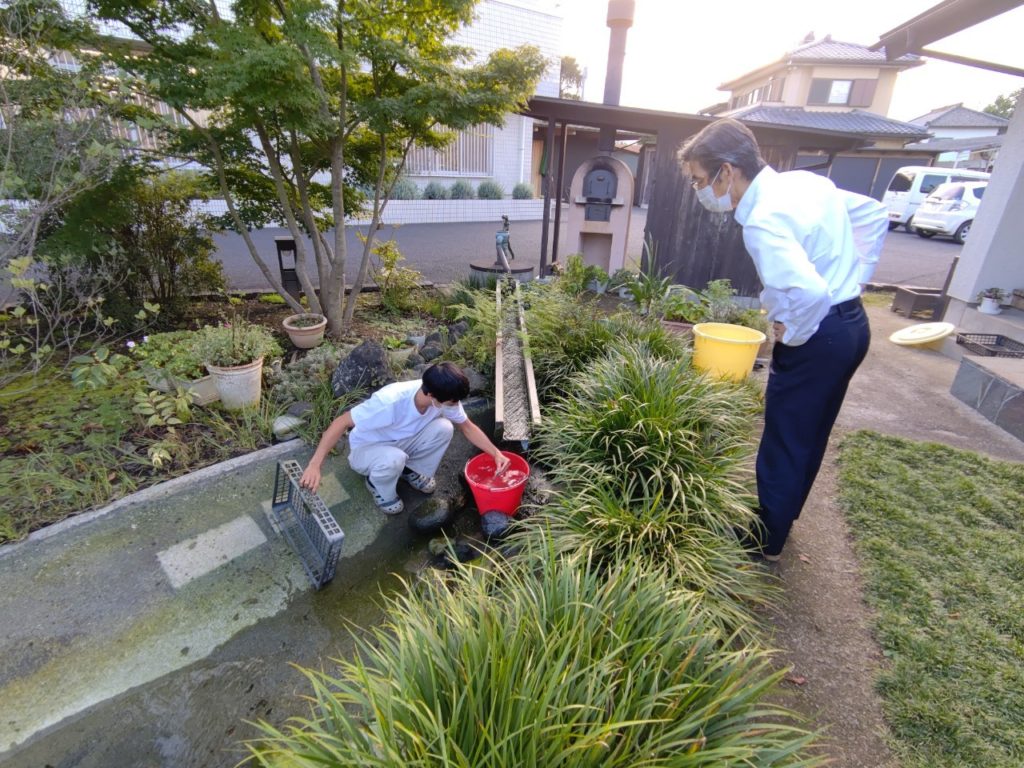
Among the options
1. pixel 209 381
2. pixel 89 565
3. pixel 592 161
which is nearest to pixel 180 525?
pixel 89 565

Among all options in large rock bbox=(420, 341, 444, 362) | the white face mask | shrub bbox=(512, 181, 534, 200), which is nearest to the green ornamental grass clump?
the white face mask

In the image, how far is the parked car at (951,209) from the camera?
1352cm

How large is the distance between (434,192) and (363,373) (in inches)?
446

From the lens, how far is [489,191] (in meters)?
14.4

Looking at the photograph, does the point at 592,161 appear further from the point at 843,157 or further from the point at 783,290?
the point at 843,157

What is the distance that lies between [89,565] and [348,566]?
3.72 feet

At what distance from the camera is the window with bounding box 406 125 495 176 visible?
13854 millimetres

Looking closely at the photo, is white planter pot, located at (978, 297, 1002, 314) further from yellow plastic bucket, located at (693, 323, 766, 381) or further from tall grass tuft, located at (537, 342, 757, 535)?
tall grass tuft, located at (537, 342, 757, 535)

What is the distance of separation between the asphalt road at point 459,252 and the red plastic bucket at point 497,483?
4580 millimetres

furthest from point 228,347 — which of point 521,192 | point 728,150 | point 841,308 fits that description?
point 521,192

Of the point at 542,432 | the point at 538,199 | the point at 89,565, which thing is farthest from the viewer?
the point at 538,199

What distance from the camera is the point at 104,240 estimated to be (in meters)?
3.70

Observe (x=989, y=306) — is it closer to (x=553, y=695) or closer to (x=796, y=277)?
(x=796, y=277)

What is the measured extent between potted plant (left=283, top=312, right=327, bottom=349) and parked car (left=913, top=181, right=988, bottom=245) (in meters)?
16.9
